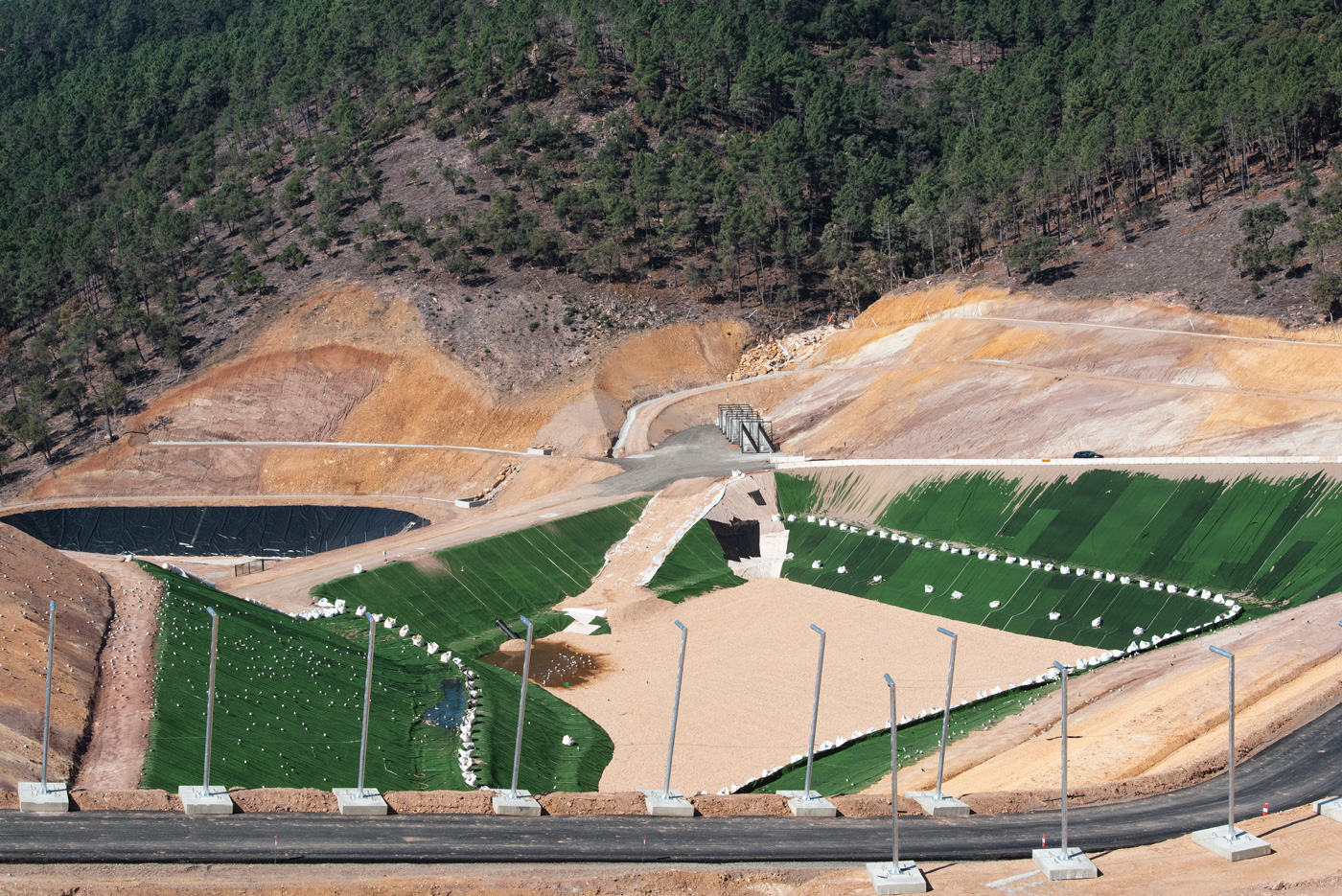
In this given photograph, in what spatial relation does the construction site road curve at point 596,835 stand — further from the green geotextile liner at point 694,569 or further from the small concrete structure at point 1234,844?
the green geotextile liner at point 694,569

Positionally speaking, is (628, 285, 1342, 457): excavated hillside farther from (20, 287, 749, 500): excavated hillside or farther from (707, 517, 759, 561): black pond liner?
(707, 517, 759, 561): black pond liner

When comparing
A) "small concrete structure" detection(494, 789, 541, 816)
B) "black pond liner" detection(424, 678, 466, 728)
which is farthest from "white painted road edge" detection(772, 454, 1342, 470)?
"small concrete structure" detection(494, 789, 541, 816)

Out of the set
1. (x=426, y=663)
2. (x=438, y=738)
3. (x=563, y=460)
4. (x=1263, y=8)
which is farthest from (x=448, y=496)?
(x=1263, y=8)

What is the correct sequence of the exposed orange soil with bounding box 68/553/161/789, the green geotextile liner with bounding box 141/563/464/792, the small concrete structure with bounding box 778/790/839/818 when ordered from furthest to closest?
the green geotextile liner with bounding box 141/563/464/792 < the exposed orange soil with bounding box 68/553/161/789 < the small concrete structure with bounding box 778/790/839/818

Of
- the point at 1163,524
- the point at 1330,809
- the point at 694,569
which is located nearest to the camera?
the point at 1330,809

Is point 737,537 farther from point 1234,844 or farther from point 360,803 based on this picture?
point 1234,844

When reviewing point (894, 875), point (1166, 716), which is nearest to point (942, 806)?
point (894, 875)
